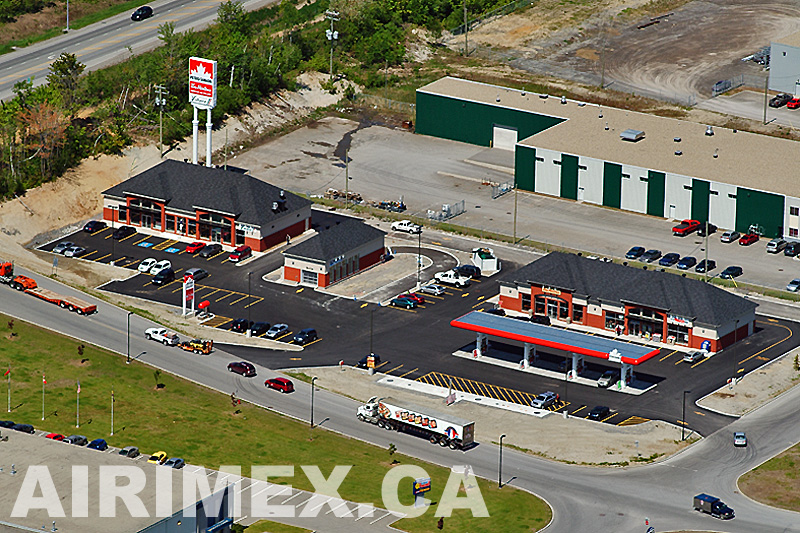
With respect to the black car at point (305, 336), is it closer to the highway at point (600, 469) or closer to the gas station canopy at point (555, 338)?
the highway at point (600, 469)

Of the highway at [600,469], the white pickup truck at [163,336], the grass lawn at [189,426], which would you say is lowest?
the highway at [600,469]

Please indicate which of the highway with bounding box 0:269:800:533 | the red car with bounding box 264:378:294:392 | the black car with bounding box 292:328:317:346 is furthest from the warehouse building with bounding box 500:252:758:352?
the red car with bounding box 264:378:294:392

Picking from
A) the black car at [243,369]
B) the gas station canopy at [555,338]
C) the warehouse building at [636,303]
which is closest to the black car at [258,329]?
the black car at [243,369]

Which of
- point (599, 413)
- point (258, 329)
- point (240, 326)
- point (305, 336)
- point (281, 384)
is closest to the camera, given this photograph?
point (599, 413)

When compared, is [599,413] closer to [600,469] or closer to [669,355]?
[600,469]

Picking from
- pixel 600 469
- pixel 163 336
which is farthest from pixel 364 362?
pixel 600 469

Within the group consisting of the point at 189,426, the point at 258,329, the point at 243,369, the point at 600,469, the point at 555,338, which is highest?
the point at 555,338

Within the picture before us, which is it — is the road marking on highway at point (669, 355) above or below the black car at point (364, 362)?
below
